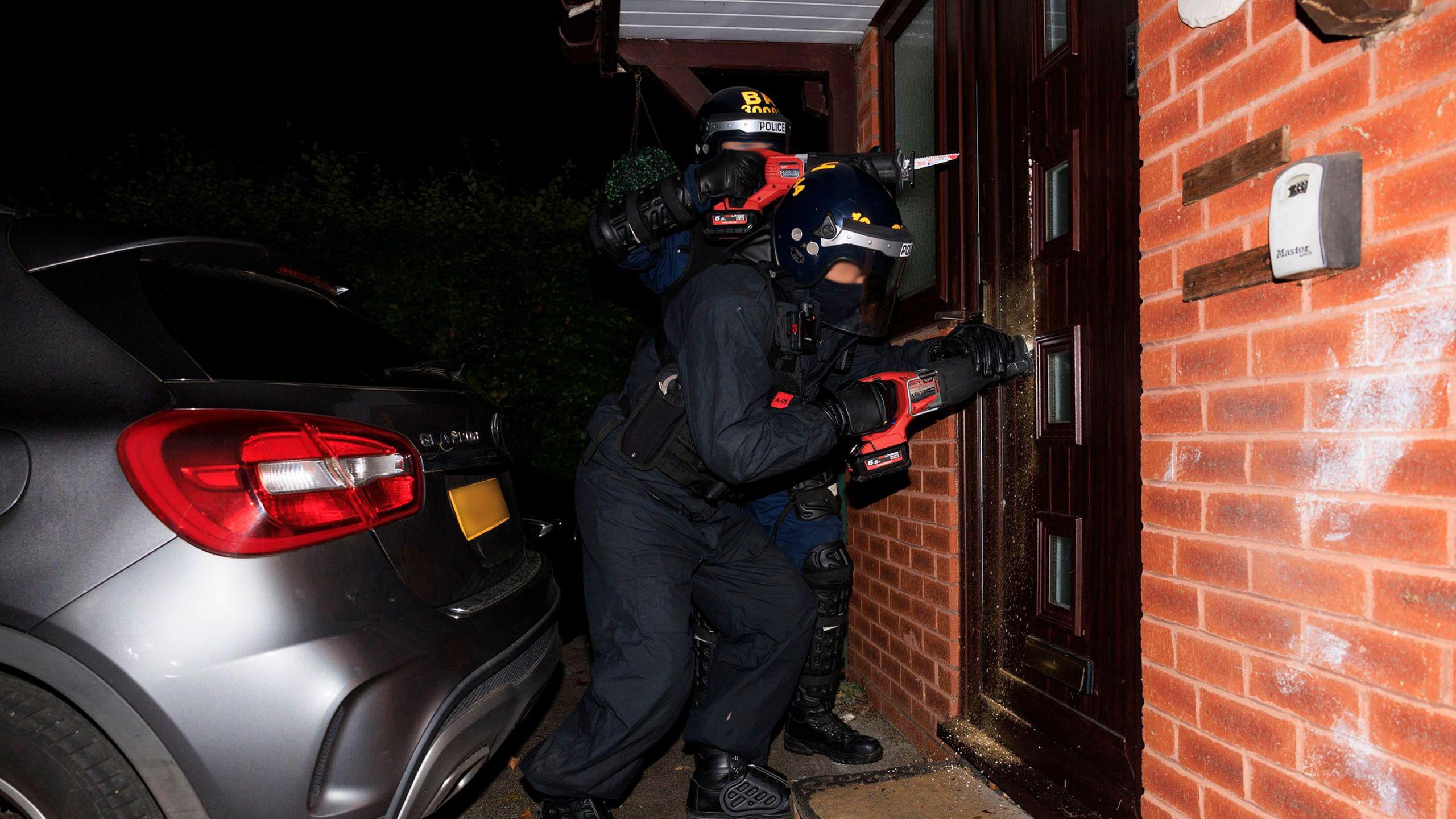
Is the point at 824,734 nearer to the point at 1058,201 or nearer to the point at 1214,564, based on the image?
the point at 1214,564

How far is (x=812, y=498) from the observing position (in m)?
3.36

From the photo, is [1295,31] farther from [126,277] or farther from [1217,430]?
[126,277]

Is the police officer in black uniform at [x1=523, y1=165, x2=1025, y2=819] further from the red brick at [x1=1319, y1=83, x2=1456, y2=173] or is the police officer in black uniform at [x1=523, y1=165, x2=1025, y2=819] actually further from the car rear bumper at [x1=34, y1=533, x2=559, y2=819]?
the red brick at [x1=1319, y1=83, x2=1456, y2=173]

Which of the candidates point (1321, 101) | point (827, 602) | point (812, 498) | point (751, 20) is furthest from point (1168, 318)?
point (751, 20)

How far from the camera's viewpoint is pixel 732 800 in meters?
2.81

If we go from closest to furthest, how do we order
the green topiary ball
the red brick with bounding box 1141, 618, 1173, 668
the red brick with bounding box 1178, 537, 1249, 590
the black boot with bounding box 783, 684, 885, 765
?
the red brick with bounding box 1178, 537, 1249, 590
the red brick with bounding box 1141, 618, 1173, 668
the black boot with bounding box 783, 684, 885, 765
the green topiary ball

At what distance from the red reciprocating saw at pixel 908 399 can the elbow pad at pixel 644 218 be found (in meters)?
0.91

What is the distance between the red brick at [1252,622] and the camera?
1479mm

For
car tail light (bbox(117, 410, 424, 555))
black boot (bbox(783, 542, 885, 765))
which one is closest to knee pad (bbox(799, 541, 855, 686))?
black boot (bbox(783, 542, 885, 765))

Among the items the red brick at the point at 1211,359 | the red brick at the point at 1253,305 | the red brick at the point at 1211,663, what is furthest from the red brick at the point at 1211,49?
the red brick at the point at 1211,663

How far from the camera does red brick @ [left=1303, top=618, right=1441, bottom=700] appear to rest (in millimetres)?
1223

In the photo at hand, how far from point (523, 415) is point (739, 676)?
352 cm

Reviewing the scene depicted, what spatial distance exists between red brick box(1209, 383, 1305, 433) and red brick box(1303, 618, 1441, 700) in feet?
1.16

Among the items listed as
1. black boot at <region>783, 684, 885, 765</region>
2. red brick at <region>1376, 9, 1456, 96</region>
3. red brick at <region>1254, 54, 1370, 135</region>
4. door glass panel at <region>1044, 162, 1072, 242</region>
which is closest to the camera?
red brick at <region>1376, 9, 1456, 96</region>
